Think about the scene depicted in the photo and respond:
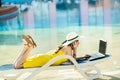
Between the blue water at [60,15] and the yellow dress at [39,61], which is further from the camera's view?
the blue water at [60,15]

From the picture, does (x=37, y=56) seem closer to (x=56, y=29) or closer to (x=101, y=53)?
(x=101, y=53)

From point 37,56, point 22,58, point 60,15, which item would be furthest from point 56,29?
point 22,58

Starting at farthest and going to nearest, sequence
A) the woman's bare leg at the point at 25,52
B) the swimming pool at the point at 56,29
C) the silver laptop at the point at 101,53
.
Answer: the swimming pool at the point at 56,29
the silver laptop at the point at 101,53
the woman's bare leg at the point at 25,52

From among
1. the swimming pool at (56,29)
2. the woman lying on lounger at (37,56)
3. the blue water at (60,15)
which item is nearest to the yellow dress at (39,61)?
the woman lying on lounger at (37,56)

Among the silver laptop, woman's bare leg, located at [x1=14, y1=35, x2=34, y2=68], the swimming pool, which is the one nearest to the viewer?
woman's bare leg, located at [x1=14, y1=35, x2=34, y2=68]

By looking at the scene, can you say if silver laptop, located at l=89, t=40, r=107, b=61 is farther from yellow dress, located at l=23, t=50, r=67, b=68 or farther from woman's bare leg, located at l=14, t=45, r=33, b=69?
woman's bare leg, located at l=14, t=45, r=33, b=69

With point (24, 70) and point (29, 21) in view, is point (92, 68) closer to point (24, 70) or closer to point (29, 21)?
point (24, 70)

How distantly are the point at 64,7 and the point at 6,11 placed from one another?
5.86m

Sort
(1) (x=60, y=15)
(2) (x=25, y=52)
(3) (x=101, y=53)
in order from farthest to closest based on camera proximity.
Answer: (1) (x=60, y=15), (3) (x=101, y=53), (2) (x=25, y=52)

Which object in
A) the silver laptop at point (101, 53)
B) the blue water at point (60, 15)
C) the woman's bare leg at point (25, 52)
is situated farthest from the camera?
the blue water at point (60, 15)

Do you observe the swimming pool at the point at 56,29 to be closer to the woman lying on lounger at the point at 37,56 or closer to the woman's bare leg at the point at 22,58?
the woman lying on lounger at the point at 37,56

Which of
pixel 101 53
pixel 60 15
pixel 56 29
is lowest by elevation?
pixel 60 15

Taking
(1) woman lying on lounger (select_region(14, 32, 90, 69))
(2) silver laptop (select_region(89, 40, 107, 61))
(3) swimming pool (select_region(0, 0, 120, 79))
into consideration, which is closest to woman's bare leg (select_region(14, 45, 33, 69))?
(1) woman lying on lounger (select_region(14, 32, 90, 69))

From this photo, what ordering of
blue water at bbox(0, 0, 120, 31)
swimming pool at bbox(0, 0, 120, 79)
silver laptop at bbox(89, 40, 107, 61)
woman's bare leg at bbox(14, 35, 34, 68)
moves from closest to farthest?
1. woman's bare leg at bbox(14, 35, 34, 68)
2. silver laptop at bbox(89, 40, 107, 61)
3. swimming pool at bbox(0, 0, 120, 79)
4. blue water at bbox(0, 0, 120, 31)
